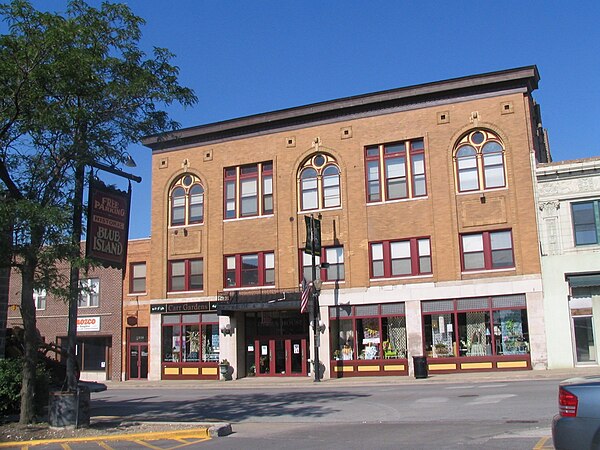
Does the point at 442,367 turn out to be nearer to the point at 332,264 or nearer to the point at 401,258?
the point at 401,258

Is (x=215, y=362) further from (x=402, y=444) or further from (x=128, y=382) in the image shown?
(x=402, y=444)

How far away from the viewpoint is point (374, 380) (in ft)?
99.5

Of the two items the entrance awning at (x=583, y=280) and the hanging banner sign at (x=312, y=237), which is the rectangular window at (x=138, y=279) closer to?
the hanging banner sign at (x=312, y=237)

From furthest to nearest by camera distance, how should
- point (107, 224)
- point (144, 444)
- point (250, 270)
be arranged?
point (250, 270) < point (107, 224) < point (144, 444)

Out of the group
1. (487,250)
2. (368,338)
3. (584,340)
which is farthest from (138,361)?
(584,340)

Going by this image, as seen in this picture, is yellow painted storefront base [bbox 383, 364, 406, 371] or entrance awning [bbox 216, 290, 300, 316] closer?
yellow painted storefront base [bbox 383, 364, 406, 371]

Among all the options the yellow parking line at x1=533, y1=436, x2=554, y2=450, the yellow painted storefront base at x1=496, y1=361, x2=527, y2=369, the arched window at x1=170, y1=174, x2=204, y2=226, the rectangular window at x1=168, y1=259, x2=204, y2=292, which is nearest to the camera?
the yellow parking line at x1=533, y1=436, x2=554, y2=450

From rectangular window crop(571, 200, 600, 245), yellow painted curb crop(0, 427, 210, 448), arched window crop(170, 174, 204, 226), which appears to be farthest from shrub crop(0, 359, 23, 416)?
rectangular window crop(571, 200, 600, 245)

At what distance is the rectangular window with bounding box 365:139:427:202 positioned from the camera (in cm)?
3412

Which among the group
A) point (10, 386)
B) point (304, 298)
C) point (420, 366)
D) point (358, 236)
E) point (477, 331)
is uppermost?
point (358, 236)

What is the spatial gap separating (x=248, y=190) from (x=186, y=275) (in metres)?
6.06

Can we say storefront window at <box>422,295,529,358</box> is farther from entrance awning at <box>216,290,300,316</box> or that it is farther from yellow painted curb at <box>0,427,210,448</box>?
yellow painted curb at <box>0,427,210,448</box>

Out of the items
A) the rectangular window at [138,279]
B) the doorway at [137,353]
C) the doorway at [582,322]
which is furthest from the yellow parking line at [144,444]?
the rectangular window at [138,279]

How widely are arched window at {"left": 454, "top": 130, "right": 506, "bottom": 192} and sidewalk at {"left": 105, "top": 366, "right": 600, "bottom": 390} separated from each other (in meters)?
8.97
